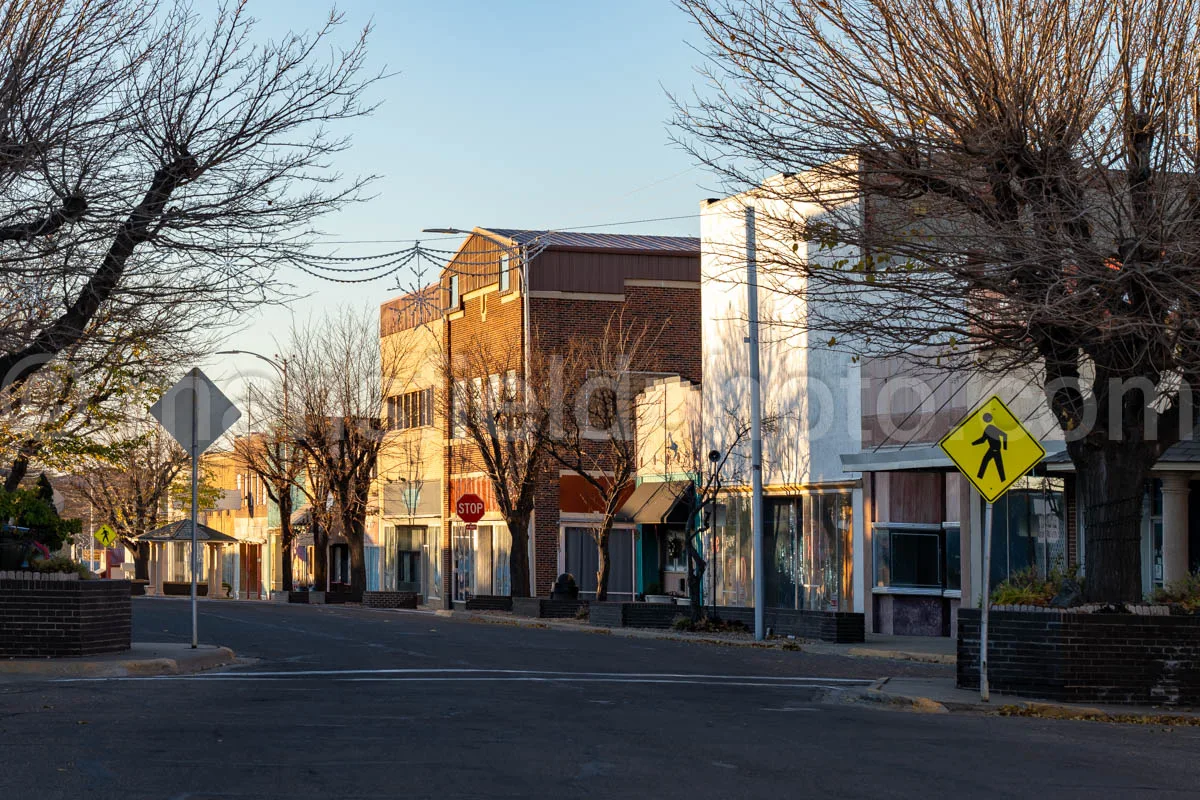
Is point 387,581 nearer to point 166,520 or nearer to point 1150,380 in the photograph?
point 166,520

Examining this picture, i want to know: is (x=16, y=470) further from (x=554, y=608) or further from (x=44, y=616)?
(x=44, y=616)

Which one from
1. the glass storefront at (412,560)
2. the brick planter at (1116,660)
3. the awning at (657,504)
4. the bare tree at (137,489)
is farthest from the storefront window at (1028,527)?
the bare tree at (137,489)

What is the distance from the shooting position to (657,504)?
40.7 meters

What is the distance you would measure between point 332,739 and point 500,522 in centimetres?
3770

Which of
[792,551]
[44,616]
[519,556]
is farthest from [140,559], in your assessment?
[44,616]

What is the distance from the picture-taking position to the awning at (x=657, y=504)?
39.6 metres

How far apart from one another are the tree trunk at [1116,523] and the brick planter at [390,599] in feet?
112

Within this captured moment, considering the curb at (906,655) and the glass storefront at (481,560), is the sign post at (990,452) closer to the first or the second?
the curb at (906,655)

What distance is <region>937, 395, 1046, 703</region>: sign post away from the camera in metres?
16.4

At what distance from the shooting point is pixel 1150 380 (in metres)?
16.8

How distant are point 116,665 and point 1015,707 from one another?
10070 mm

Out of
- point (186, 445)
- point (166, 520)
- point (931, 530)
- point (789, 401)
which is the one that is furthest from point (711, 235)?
point (166, 520)

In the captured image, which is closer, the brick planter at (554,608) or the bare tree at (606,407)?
the brick planter at (554,608)

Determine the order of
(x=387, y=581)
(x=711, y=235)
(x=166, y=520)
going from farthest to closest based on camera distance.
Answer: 1. (x=166, y=520)
2. (x=387, y=581)
3. (x=711, y=235)
